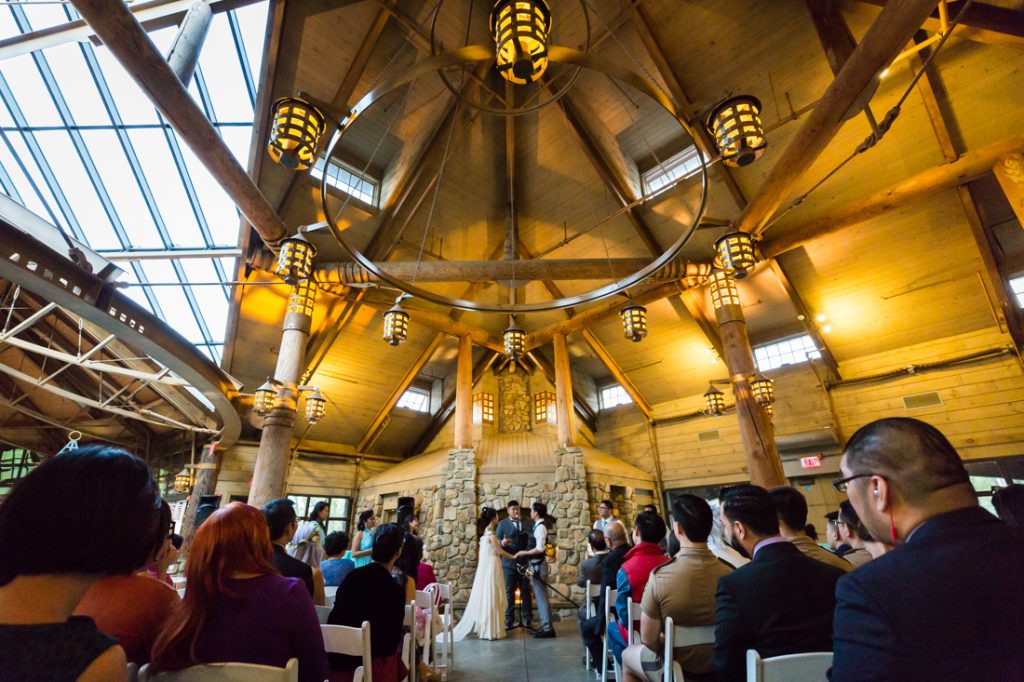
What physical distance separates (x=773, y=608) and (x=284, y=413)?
6.12m

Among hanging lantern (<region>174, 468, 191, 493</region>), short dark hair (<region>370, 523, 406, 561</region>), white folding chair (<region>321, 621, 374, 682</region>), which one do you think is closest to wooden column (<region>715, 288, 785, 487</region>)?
short dark hair (<region>370, 523, 406, 561</region>)

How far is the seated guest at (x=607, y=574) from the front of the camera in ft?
12.0

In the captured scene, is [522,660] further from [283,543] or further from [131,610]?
[131,610]

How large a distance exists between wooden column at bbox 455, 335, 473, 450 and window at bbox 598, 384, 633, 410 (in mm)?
4812

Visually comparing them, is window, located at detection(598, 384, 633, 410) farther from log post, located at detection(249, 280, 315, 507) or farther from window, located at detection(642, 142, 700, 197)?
log post, located at detection(249, 280, 315, 507)

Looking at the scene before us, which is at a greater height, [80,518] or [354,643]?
[80,518]

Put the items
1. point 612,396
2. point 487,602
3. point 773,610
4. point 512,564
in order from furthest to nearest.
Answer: point 612,396 → point 512,564 → point 487,602 → point 773,610

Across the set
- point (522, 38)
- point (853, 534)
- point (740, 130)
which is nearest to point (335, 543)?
point (853, 534)

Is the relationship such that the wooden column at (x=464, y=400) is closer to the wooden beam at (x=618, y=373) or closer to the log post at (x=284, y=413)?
the wooden beam at (x=618, y=373)

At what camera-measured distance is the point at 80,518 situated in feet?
2.89

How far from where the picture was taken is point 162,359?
21.1 feet

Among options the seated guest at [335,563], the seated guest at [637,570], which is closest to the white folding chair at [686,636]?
the seated guest at [637,570]

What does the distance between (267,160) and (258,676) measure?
7.39 meters

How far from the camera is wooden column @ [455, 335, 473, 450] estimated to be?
32.2 feet
